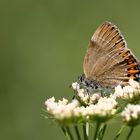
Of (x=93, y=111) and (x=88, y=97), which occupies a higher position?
(x=88, y=97)

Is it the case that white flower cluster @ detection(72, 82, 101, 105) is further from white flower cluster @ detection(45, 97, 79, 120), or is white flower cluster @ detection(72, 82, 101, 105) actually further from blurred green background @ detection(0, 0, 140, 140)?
blurred green background @ detection(0, 0, 140, 140)

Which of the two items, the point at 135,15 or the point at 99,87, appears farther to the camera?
the point at 135,15

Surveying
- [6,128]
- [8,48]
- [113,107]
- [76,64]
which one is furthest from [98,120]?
[8,48]

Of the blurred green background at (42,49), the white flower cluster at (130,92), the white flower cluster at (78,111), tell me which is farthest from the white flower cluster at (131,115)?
the blurred green background at (42,49)

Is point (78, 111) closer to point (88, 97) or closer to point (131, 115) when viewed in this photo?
point (131, 115)

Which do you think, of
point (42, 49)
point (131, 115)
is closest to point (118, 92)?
point (131, 115)

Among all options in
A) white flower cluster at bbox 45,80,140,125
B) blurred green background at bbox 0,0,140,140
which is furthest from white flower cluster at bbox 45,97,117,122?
blurred green background at bbox 0,0,140,140

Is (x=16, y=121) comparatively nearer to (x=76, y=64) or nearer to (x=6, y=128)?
(x=6, y=128)
